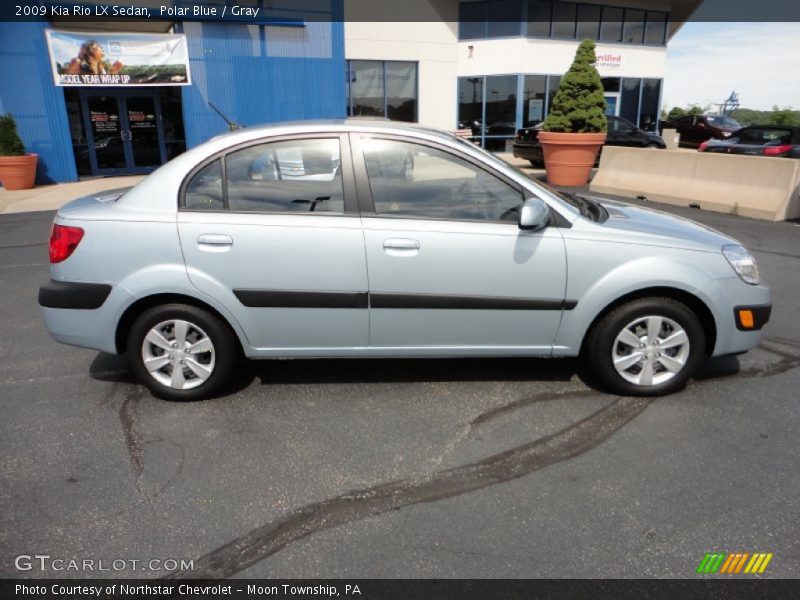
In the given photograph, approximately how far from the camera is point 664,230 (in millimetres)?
3840

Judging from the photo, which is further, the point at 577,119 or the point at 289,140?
the point at 577,119

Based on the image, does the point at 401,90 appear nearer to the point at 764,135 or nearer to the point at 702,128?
the point at 764,135

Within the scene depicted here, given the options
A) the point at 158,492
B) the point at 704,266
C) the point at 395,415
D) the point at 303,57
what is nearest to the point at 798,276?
the point at 704,266

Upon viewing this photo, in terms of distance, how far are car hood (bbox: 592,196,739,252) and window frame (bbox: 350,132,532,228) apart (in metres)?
→ 0.56

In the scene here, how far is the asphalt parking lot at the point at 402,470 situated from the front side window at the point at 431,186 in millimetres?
1188

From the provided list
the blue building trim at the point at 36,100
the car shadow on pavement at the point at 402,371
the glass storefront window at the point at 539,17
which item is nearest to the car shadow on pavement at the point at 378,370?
the car shadow on pavement at the point at 402,371

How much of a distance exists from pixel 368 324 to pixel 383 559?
1.51 meters

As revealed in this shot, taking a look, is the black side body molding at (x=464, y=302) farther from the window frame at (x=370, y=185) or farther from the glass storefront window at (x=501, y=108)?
the glass storefront window at (x=501, y=108)

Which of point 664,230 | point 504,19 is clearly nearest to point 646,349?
point 664,230

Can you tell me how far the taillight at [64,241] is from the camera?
11.8 feet

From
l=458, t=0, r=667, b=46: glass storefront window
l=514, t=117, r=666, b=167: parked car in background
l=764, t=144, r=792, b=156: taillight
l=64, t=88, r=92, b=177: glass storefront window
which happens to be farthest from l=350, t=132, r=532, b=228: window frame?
l=458, t=0, r=667, b=46: glass storefront window

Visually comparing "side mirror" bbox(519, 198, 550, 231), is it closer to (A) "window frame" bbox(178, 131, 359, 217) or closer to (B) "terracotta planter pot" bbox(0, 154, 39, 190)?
(A) "window frame" bbox(178, 131, 359, 217)

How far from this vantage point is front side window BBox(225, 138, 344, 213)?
3.63 meters

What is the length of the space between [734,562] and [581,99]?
11.6 meters
